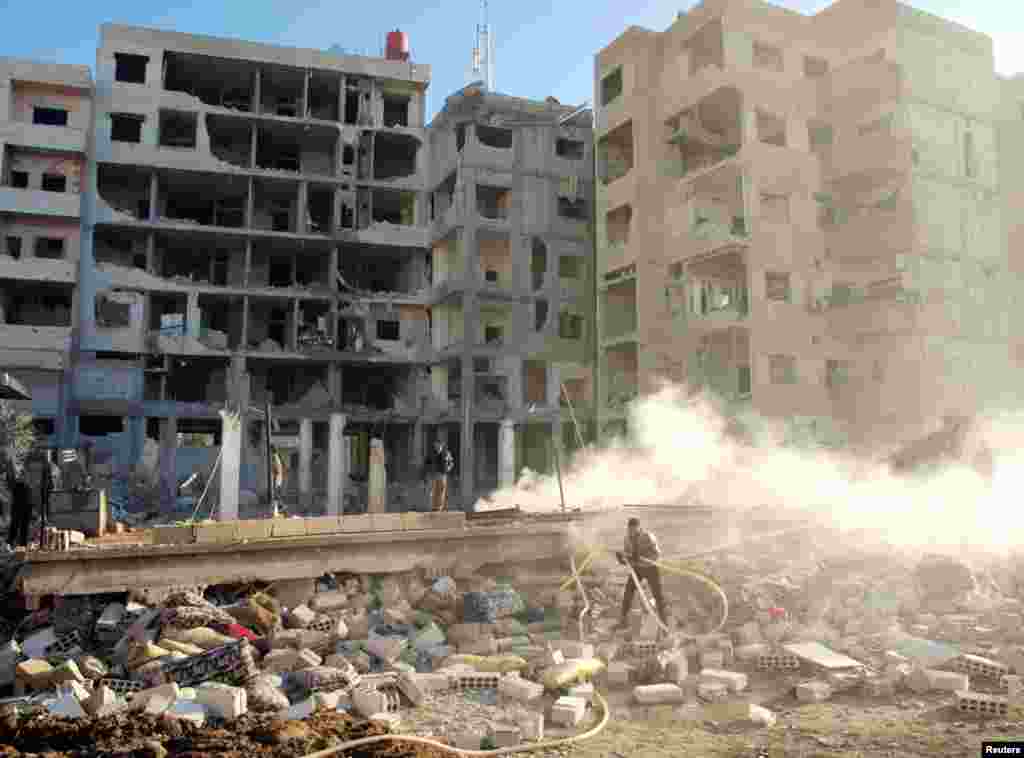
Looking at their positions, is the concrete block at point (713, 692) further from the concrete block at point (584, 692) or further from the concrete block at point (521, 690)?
the concrete block at point (521, 690)

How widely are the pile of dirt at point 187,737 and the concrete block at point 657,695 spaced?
2524 millimetres

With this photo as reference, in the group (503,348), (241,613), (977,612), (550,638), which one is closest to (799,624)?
(977,612)

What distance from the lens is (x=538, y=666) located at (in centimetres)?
938

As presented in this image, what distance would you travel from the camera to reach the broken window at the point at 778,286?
2914 cm

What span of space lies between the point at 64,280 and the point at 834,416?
3185cm

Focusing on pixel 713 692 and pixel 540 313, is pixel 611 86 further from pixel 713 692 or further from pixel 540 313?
pixel 713 692

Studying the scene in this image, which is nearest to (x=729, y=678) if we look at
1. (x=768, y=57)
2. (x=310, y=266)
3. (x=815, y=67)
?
(x=768, y=57)

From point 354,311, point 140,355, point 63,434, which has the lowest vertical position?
point 63,434

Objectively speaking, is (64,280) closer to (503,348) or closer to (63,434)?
(63,434)

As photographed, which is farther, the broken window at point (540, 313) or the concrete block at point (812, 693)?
the broken window at point (540, 313)

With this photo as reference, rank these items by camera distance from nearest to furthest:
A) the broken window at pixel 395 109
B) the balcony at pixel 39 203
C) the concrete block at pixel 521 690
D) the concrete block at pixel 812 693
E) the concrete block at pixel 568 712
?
the concrete block at pixel 568 712, the concrete block at pixel 812 693, the concrete block at pixel 521 690, the balcony at pixel 39 203, the broken window at pixel 395 109

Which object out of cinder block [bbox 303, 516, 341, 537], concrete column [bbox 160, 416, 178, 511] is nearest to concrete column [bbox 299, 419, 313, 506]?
concrete column [bbox 160, 416, 178, 511]

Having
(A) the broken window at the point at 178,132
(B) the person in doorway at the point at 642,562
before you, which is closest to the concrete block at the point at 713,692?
(B) the person in doorway at the point at 642,562

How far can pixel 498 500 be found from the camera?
2597cm
